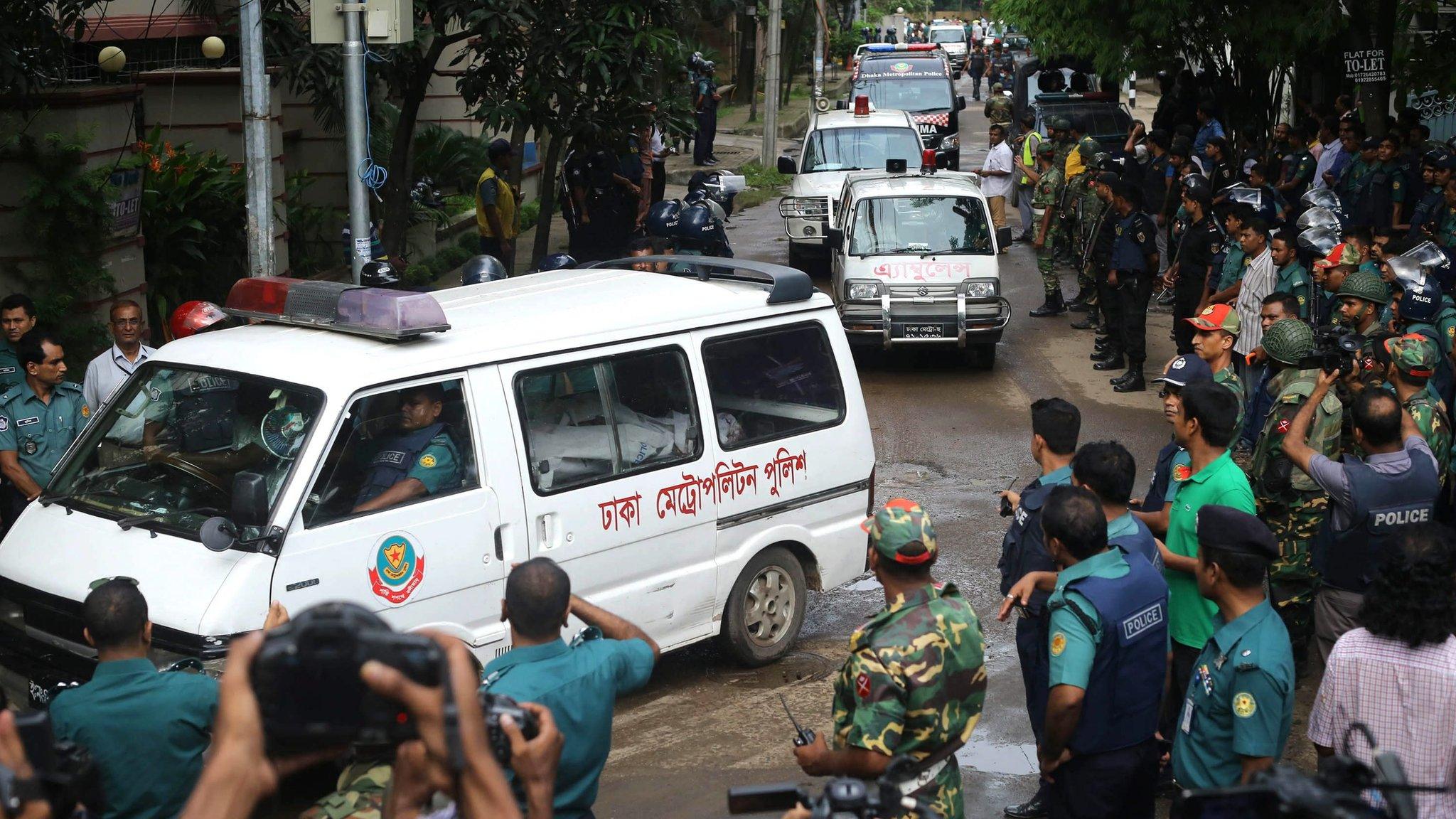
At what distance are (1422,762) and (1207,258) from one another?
8814 millimetres

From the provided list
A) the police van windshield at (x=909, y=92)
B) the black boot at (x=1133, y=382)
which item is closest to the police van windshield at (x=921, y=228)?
the black boot at (x=1133, y=382)

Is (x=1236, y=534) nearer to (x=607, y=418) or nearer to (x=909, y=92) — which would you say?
(x=607, y=418)

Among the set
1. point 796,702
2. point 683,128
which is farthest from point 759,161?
A: point 796,702

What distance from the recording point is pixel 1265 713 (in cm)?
394

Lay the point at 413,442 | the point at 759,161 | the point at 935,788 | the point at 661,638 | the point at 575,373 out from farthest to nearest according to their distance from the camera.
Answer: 1. the point at 759,161
2. the point at 661,638
3. the point at 575,373
4. the point at 413,442
5. the point at 935,788

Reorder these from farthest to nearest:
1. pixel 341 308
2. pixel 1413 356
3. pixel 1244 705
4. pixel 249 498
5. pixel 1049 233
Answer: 1. pixel 1049 233
2. pixel 1413 356
3. pixel 341 308
4. pixel 249 498
5. pixel 1244 705

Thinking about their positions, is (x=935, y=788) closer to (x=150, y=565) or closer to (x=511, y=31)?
(x=150, y=565)

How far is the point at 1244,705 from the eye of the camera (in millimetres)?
3959

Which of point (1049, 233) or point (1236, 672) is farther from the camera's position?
point (1049, 233)

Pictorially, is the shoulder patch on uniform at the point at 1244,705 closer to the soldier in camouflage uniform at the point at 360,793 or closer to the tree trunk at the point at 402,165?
the soldier in camouflage uniform at the point at 360,793

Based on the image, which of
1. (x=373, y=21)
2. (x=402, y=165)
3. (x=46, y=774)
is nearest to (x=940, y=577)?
(x=373, y=21)

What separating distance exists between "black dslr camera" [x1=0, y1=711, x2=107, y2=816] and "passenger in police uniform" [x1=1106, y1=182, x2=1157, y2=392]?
35.5 ft

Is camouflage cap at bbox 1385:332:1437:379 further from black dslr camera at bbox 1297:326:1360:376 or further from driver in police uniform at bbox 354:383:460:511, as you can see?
driver in police uniform at bbox 354:383:460:511

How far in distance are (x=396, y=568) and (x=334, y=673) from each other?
3156 millimetres
